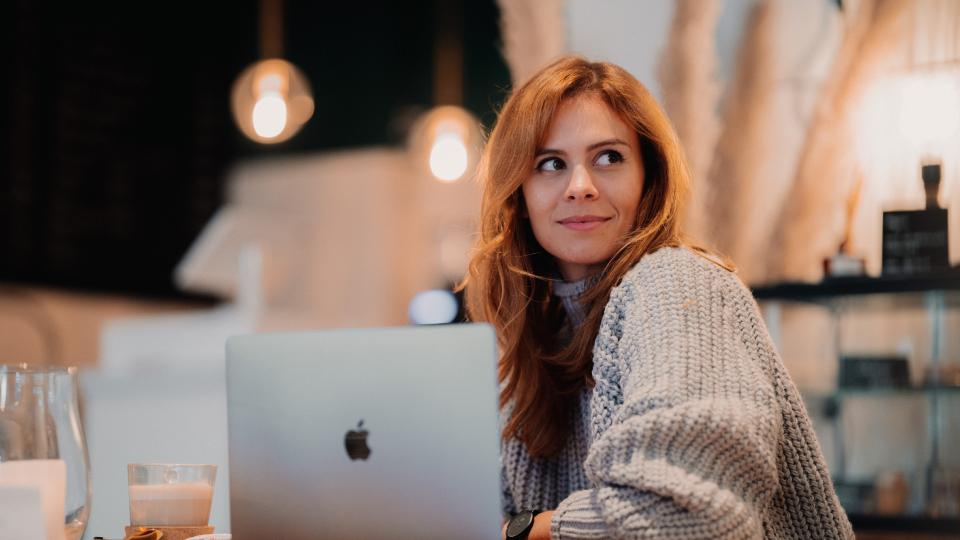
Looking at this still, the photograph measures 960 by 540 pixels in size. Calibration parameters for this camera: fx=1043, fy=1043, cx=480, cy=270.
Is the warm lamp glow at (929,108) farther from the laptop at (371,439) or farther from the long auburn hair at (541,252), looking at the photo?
the laptop at (371,439)

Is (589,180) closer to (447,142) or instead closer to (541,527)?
(541,527)

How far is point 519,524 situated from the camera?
1.37 metres

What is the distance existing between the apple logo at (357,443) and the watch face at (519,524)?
0.97ft

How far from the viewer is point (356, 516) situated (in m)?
1.16

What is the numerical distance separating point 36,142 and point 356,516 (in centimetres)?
412

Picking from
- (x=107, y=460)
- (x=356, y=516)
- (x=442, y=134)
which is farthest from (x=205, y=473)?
(x=442, y=134)

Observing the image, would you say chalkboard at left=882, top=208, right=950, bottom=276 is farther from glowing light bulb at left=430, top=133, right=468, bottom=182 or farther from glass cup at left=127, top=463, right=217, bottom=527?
glowing light bulb at left=430, top=133, right=468, bottom=182

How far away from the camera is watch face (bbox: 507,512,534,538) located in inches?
53.4

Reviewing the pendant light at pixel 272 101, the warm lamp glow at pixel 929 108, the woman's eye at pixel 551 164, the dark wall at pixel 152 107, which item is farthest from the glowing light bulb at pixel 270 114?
the woman's eye at pixel 551 164

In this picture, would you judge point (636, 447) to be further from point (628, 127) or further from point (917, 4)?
point (917, 4)

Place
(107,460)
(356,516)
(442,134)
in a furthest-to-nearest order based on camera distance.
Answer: (442,134)
(107,460)
(356,516)

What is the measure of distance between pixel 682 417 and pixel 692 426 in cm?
2

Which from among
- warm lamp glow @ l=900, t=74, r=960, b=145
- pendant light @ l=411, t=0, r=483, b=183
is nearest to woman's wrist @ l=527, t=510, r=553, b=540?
warm lamp glow @ l=900, t=74, r=960, b=145

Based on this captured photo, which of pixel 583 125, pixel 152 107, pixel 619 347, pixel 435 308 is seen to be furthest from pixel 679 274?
pixel 152 107
